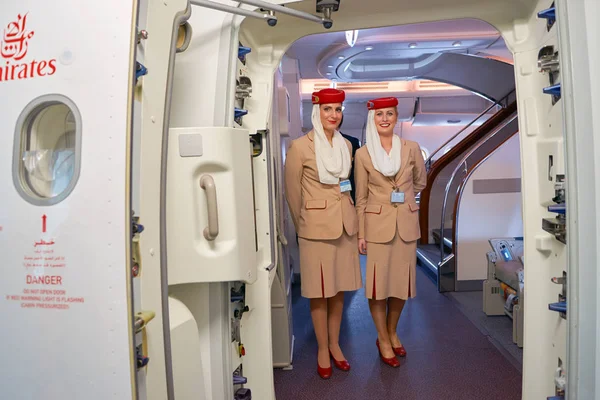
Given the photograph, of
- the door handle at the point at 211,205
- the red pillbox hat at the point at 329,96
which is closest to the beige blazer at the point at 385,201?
the red pillbox hat at the point at 329,96

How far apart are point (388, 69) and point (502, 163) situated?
2.23 m

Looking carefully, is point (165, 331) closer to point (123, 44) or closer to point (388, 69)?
point (123, 44)

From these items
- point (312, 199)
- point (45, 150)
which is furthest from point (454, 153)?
point (45, 150)

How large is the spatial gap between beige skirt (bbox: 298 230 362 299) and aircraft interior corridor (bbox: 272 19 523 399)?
25cm

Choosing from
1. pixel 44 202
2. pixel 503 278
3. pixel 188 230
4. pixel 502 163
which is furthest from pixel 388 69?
pixel 44 202

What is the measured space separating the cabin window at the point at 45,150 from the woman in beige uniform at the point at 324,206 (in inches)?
70.4

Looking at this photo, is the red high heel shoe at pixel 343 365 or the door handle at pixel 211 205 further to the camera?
the red high heel shoe at pixel 343 365

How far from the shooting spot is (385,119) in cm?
342

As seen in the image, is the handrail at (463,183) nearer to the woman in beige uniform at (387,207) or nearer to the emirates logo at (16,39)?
the woman in beige uniform at (387,207)

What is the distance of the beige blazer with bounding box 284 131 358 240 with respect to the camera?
3.23m

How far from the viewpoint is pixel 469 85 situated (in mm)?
6797

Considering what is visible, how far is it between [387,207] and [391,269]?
492mm

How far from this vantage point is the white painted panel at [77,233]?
1557mm

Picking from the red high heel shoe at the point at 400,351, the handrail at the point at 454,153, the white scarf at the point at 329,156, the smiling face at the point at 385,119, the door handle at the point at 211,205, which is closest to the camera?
the door handle at the point at 211,205
